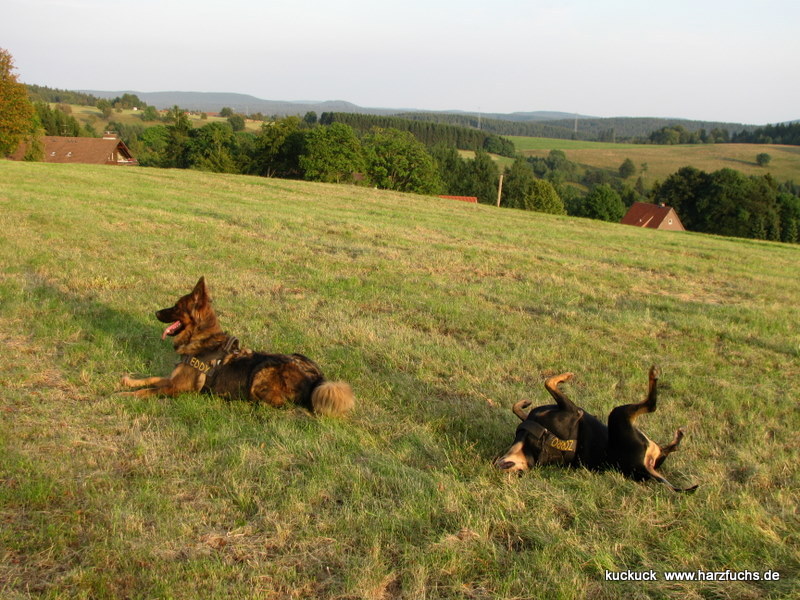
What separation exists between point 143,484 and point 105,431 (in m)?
0.98

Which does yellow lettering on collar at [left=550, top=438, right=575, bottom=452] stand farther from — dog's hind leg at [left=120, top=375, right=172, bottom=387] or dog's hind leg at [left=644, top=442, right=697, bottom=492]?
dog's hind leg at [left=120, top=375, right=172, bottom=387]

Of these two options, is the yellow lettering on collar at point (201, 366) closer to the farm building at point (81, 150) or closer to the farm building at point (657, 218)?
the farm building at point (657, 218)

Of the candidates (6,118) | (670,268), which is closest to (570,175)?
(6,118)

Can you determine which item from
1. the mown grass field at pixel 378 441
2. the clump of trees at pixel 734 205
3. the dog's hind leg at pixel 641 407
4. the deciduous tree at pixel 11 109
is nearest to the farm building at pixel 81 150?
the deciduous tree at pixel 11 109

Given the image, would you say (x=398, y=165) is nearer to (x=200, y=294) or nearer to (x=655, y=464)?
(x=200, y=294)

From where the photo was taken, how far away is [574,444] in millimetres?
4047

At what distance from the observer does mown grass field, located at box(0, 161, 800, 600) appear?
296 centimetres

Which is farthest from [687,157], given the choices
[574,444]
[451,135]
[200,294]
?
[200,294]

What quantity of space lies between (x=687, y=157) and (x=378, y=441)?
5608 inches

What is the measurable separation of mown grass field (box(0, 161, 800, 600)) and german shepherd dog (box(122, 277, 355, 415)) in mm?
140

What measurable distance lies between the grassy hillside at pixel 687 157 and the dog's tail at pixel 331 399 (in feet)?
364

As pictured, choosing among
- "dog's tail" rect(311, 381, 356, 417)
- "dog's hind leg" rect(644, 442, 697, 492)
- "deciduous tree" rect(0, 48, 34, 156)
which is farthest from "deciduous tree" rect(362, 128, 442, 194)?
"dog's hind leg" rect(644, 442, 697, 492)

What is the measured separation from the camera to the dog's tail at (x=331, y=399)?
4738mm

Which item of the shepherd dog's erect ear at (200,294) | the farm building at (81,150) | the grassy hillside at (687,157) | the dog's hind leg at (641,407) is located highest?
the grassy hillside at (687,157)
